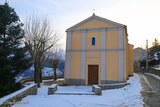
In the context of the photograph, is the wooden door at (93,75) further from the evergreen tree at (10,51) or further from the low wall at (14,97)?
the low wall at (14,97)

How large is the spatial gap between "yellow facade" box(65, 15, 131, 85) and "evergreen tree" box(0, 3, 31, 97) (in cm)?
1009

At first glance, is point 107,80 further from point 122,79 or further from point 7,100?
point 7,100

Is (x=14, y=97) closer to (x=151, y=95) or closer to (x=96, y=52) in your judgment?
(x=151, y=95)

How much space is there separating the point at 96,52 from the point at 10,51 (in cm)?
1255

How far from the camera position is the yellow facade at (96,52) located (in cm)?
2627

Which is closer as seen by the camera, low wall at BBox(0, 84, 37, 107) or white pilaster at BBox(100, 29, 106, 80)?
low wall at BBox(0, 84, 37, 107)

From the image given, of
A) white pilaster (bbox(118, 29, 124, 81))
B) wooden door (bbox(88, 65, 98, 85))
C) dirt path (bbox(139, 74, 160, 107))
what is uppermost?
white pilaster (bbox(118, 29, 124, 81))

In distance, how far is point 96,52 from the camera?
27.3 m

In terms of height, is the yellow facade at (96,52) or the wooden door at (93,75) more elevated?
the yellow facade at (96,52)

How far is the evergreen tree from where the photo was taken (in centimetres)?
1592

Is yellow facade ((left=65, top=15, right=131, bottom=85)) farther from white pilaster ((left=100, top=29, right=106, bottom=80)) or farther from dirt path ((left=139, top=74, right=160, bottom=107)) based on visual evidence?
dirt path ((left=139, top=74, right=160, bottom=107))

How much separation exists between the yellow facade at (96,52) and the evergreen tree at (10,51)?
10.1 meters

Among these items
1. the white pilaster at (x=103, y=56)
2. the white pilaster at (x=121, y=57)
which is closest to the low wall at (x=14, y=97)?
the white pilaster at (x=103, y=56)

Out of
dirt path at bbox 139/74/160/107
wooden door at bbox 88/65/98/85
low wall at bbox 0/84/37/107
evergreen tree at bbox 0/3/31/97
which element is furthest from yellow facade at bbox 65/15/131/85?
low wall at bbox 0/84/37/107
